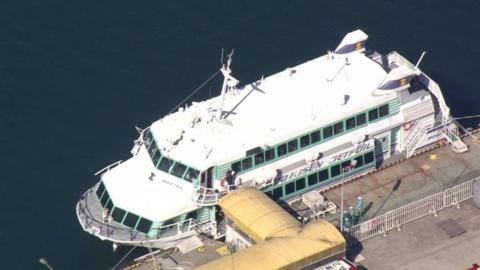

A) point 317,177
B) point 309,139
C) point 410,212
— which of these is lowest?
point 410,212

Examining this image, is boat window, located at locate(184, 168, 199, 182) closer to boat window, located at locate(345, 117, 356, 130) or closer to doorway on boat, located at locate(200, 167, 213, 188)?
doorway on boat, located at locate(200, 167, 213, 188)

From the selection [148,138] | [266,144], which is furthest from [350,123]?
[148,138]

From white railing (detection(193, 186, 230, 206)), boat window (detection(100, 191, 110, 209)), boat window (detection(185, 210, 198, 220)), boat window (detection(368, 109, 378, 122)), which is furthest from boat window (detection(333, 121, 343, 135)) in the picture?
boat window (detection(100, 191, 110, 209))

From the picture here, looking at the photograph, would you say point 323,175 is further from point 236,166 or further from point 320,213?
point 236,166

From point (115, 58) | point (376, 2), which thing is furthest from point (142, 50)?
point (376, 2)

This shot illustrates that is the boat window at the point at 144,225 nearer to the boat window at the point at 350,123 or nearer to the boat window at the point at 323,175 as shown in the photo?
the boat window at the point at 323,175

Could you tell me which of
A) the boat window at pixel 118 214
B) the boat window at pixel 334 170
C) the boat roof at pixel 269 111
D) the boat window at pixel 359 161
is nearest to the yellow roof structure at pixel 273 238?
the boat roof at pixel 269 111
